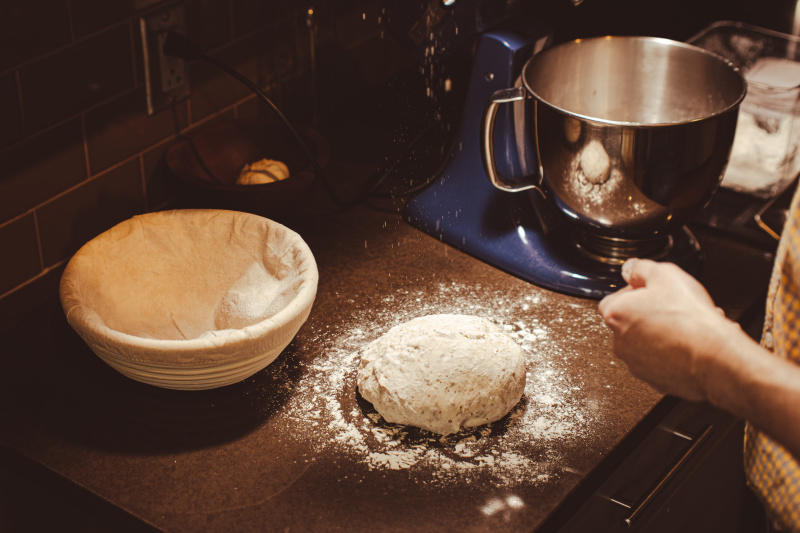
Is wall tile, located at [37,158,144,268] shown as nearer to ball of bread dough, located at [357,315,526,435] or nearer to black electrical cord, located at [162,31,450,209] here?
black electrical cord, located at [162,31,450,209]

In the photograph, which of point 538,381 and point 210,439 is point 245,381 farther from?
point 538,381

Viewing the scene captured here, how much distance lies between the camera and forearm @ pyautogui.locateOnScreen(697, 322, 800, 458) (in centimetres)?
65

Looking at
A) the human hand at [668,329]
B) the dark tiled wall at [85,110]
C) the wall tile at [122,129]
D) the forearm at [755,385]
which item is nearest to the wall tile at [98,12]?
the dark tiled wall at [85,110]

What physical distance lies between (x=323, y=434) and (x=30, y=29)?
0.60m

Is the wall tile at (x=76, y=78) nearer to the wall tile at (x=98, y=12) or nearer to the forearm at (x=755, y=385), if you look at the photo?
the wall tile at (x=98, y=12)

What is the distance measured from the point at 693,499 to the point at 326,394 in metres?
0.61

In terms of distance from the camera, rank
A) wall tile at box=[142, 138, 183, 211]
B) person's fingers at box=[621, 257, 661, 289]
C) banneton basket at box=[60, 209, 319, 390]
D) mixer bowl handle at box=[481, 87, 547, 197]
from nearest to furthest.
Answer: person's fingers at box=[621, 257, 661, 289] < banneton basket at box=[60, 209, 319, 390] < mixer bowl handle at box=[481, 87, 547, 197] < wall tile at box=[142, 138, 183, 211]

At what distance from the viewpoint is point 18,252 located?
1.10 m

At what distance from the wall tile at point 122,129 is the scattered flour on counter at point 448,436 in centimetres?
41

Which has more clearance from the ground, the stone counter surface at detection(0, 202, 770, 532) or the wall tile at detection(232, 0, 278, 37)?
the wall tile at detection(232, 0, 278, 37)

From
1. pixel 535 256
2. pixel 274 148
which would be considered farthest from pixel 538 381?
pixel 274 148

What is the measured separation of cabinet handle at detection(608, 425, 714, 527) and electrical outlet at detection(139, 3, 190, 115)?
82cm

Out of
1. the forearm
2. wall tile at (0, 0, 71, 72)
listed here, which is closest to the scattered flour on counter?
the forearm

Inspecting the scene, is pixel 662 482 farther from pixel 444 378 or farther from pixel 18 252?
pixel 18 252
